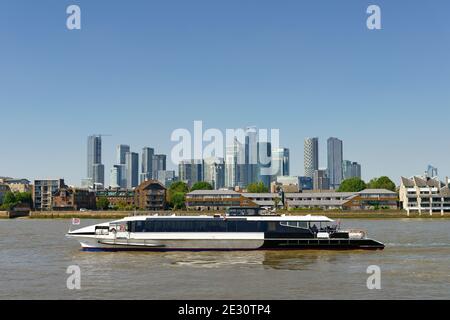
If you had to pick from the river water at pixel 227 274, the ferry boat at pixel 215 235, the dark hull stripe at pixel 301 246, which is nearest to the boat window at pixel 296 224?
the ferry boat at pixel 215 235

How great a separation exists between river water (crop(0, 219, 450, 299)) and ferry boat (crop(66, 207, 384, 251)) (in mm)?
1348

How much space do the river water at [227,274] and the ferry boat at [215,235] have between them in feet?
4.42

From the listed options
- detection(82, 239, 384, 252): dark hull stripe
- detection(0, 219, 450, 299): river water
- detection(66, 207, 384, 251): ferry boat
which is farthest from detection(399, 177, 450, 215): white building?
detection(0, 219, 450, 299): river water

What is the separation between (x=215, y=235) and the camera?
57.5 meters

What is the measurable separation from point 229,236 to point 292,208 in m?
143

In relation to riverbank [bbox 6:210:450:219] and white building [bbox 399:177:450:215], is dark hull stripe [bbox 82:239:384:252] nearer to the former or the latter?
riverbank [bbox 6:210:450:219]

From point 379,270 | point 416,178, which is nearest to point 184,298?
point 379,270

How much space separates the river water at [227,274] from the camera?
33.6 m

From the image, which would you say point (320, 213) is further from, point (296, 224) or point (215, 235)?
point (215, 235)

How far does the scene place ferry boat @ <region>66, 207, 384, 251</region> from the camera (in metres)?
57.0

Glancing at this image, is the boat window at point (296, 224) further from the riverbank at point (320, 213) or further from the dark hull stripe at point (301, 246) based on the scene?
the riverbank at point (320, 213)
